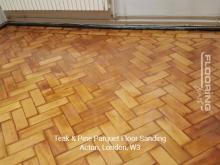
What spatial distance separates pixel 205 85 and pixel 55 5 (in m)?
1.74

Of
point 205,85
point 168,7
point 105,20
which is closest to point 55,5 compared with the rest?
point 105,20

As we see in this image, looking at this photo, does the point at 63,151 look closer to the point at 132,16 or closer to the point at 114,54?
the point at 114,54

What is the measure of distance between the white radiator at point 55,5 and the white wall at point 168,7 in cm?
19

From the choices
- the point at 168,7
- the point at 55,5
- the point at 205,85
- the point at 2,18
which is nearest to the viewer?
the point at 205,85

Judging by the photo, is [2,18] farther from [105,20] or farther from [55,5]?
[105,20]

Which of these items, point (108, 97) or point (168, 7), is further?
point (168, 7)

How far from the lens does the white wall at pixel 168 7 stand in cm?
226

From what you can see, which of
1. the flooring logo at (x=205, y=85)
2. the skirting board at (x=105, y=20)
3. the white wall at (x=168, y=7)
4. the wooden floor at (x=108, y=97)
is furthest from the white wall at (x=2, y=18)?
the flooring logo at (x=205, y=85)

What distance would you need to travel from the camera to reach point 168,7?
237 cm

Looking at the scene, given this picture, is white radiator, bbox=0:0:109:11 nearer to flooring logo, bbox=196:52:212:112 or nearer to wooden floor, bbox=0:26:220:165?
wooden floor, bbox=0:26:220:165

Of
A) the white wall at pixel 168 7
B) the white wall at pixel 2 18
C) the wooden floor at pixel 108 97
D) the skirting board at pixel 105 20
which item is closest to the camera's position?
the wooden floor at pixel 108 97

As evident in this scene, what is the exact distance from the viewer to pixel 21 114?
1.65 meters

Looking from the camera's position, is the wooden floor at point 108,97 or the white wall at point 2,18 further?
the white wall at point 2,18

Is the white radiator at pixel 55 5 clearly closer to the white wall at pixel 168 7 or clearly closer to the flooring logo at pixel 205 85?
the white wall at pixel 168 7
